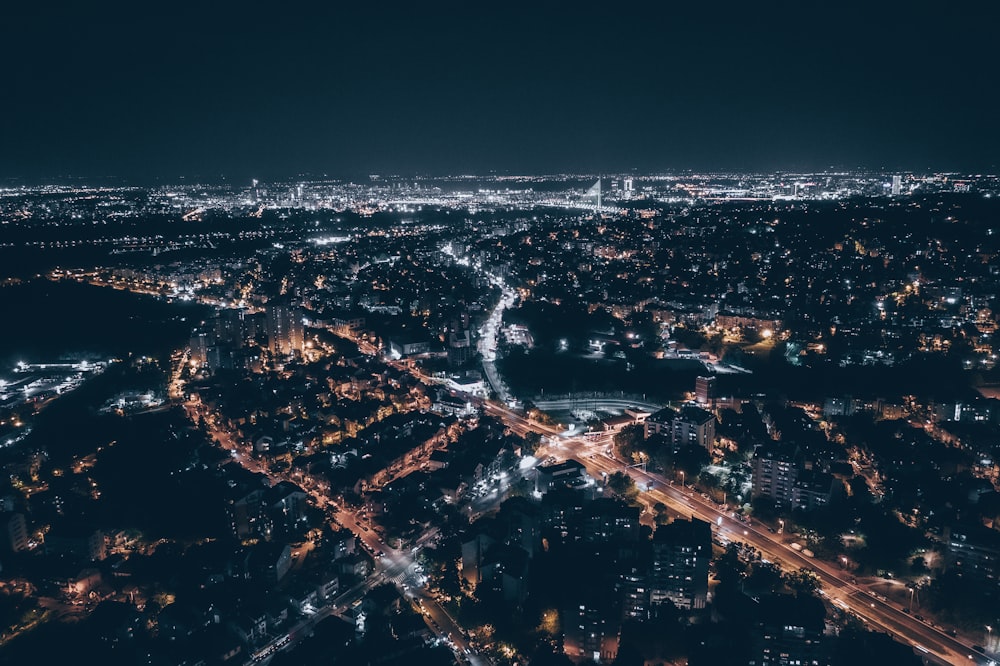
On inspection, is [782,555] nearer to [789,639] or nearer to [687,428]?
[789,639]

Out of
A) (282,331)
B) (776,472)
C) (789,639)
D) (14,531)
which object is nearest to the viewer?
(789,639)

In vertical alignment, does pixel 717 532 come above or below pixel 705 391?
below

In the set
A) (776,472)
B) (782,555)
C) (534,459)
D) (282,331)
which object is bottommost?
(782,555)

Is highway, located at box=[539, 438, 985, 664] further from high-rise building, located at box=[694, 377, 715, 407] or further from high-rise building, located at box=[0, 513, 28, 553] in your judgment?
high-rise building, located at box=[0, 513, 28, 553]

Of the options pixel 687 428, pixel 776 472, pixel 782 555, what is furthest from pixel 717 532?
pixel 687 428

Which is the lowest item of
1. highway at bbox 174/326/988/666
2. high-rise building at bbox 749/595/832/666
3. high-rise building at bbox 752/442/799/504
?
highway at bbox 174/326/988/666

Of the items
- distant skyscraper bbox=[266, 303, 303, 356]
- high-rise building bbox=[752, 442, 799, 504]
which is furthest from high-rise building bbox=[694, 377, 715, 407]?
distant skyscraper bbox=[266, 303, 303, 356]

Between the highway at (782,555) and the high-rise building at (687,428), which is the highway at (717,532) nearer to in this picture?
the highway at (782,555)
